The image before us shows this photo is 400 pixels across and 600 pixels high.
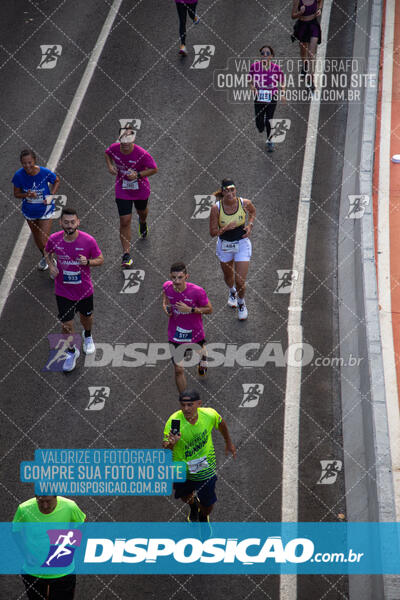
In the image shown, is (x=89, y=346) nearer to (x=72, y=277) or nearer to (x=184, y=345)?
(x=72, y=277)

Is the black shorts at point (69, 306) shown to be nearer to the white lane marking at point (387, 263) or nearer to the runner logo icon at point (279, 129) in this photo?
the white lane marking at point (387, 263)

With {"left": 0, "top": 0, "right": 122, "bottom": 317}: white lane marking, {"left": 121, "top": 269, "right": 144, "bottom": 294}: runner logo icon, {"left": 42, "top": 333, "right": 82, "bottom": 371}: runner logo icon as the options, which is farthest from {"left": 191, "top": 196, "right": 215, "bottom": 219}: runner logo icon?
{"left": 42, "top": 333, "right": 82, "bottom": 371}: runner logo icon

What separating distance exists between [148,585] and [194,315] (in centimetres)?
343

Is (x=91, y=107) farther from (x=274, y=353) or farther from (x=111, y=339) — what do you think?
(x=274, y=353)

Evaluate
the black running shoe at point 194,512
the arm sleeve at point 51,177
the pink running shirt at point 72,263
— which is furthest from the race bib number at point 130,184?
the black running shoe at point 194,512

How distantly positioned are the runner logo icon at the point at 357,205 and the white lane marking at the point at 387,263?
1.25 ft

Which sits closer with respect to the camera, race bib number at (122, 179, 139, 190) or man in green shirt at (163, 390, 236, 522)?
man in green shirt at (163, 390, 236, 522)

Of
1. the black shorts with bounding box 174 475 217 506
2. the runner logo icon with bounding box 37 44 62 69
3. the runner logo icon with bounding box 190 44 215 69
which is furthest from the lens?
the runner logo icon with bounding box 37 44 62 69

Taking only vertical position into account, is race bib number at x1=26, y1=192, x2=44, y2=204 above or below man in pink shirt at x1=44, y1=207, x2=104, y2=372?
above

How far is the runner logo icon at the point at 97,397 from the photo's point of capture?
1137 centimetres

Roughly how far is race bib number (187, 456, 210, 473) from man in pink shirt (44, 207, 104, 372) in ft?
11.6

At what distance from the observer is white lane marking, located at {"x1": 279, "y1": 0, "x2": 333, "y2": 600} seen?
9.88m

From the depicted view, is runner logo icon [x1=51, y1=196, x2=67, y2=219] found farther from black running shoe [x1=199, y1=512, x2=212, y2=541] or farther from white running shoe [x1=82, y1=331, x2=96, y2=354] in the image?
black running shoe [x1=199, y1=512, x2=212, y2=541]

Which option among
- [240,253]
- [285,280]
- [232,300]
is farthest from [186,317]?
[285,280]
